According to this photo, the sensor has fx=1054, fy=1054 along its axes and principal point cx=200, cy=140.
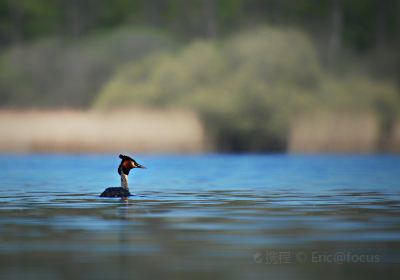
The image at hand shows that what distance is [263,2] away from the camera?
Answer: 75750mm

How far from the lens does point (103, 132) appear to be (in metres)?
47.5

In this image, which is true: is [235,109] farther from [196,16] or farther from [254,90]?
[196,16]

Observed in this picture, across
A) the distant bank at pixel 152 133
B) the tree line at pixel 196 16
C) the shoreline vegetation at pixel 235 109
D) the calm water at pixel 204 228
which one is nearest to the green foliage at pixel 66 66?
the tree line at pixel 196 16

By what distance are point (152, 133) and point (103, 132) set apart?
2.41 metres

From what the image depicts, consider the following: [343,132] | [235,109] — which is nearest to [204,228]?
[343,132]

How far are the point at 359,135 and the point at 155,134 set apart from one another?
896cm

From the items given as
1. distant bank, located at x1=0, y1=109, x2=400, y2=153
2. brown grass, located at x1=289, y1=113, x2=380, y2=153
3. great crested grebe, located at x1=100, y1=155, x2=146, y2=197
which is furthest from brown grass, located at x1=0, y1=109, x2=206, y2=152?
great crested grebe, located at x1=100, y1=155, x2=146, y2=197

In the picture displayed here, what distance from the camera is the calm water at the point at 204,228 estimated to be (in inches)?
452

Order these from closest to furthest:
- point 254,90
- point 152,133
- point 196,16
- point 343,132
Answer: point 343,132 < point 152,133 < point 254,90 < point 196,16

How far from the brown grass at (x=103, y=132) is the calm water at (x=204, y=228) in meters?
15.2

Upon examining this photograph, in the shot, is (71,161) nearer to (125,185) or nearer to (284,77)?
(284,77)

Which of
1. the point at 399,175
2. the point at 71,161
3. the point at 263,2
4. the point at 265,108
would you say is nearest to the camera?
the point at 399,175

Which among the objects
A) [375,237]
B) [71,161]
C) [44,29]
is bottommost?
[375,237]

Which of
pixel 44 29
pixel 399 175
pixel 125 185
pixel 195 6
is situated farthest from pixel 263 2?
pixel 125 185
